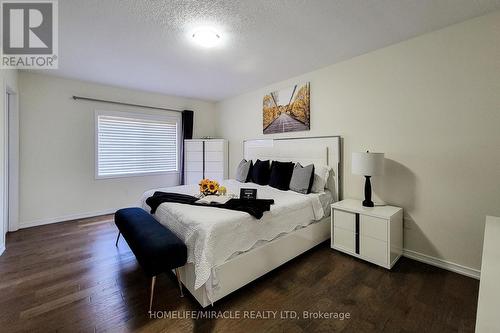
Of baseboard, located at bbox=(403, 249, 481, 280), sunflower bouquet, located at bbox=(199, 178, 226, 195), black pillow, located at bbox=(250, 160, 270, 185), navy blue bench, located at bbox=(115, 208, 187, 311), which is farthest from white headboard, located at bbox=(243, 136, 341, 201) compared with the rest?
navy blue bench, located at bbox=(115, 208, 187, 311)

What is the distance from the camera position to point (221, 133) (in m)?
5.38

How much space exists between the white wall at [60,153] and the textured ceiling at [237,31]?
433mm

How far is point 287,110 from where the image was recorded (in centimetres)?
376

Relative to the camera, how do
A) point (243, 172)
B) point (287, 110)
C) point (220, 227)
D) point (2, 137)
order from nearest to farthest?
point (220, 227) → point (2, 137) → point (287, 110) → point (243, 172)

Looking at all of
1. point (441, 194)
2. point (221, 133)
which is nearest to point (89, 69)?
point (221, 133)

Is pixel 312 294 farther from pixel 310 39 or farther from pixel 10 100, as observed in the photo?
pixel 10 100

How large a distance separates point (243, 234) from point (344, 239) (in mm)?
1385

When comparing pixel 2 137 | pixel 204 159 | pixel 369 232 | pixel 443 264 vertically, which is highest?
pixel 2 137

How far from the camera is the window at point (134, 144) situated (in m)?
4.09

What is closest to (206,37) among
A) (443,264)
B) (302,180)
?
(302,180)

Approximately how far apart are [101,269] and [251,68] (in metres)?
3.18

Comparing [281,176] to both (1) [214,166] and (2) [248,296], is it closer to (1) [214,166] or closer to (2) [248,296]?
(2) [248,296]

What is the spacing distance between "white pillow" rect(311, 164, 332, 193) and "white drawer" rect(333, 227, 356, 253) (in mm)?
570

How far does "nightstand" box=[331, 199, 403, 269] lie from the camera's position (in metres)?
2.27
